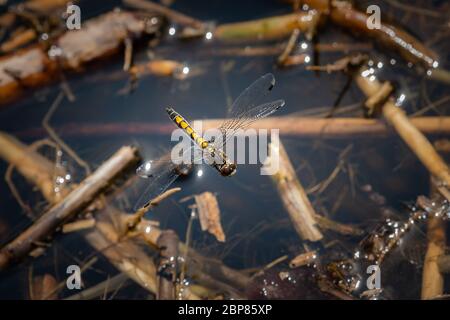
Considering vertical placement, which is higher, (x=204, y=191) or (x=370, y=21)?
(x=370, y=21)

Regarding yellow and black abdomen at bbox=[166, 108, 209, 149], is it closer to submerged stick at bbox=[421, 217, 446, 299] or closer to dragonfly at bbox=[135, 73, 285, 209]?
dragonfly at bbox=[135, 73, 285, 209]

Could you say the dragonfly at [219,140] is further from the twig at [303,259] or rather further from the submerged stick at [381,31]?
the submerged stick at [381,31]

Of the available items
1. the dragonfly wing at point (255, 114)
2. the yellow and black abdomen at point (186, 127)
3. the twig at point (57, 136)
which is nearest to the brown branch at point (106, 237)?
the twig at point (57, 136)

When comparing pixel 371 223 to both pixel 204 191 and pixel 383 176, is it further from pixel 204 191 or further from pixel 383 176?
pixel 204 191

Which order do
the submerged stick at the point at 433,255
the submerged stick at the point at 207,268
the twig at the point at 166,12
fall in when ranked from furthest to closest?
1. the twig at the point at 166,12
2. the submerged stick at the point at 207,268
3. the submerged stick at the point at 433,255

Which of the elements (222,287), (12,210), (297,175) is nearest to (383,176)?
(297,175)

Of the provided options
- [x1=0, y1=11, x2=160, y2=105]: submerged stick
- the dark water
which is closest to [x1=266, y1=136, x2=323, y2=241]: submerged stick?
the dark water
